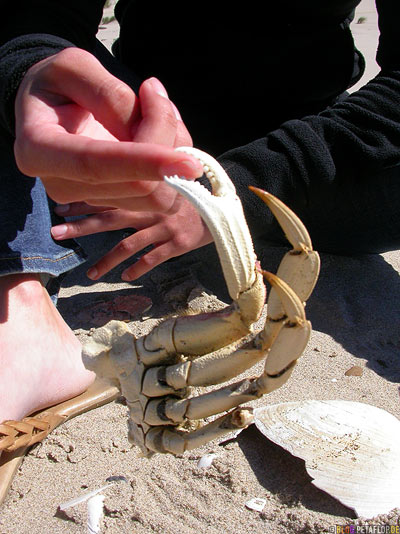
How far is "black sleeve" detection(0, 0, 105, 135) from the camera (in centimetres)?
149

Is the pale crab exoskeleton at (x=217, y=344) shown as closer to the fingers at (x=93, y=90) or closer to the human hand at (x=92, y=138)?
the human hand at (x=92, y=138)

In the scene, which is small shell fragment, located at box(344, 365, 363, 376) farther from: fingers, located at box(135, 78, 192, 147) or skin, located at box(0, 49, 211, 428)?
fingers, located at box(135, 78, 192, 147)

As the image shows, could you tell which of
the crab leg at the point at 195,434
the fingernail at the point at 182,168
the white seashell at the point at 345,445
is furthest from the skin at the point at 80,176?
the white seashell at the point at 345,445

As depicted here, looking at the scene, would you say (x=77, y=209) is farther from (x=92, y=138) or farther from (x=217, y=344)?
(x=217, y=344)

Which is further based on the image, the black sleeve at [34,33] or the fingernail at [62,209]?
the fingernail at [62,209]

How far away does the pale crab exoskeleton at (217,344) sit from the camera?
36.8 inches

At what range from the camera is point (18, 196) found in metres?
1.74

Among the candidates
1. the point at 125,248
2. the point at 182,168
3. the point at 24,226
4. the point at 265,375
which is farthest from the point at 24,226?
the point at 265,375

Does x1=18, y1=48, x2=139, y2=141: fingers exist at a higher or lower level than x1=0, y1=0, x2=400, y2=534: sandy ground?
higher

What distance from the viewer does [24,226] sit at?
174cm

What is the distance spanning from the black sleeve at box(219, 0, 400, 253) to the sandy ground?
41cm

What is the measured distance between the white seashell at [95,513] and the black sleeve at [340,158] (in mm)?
1133

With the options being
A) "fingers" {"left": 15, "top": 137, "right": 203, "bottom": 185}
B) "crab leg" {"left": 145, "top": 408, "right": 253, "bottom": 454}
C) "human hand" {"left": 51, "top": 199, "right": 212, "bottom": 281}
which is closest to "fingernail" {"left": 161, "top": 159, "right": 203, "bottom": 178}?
"fingers" {"left": 15, "top": 137, "right": 203, "bottom": 185}

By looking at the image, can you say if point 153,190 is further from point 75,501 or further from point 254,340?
point 75,501
